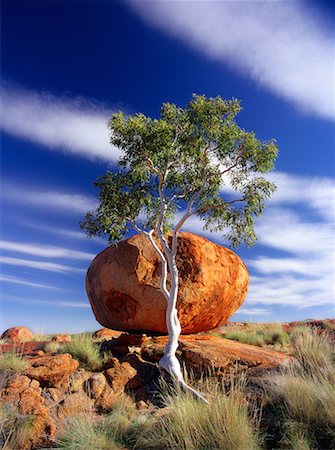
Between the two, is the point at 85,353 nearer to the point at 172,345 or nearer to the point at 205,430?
the point at 172,345

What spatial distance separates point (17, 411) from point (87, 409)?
181cm

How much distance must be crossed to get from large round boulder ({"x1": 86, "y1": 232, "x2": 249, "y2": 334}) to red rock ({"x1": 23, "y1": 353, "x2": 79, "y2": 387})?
3.82 metres

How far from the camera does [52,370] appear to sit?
12039mm

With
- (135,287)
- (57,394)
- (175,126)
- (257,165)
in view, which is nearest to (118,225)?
(135,287)

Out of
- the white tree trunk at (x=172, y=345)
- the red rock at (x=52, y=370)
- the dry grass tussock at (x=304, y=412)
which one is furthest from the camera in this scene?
the white tree trunk at (x=172, y=345)

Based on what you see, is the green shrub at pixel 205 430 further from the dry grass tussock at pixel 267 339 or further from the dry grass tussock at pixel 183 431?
the dry grass tussock at pixel 267 339

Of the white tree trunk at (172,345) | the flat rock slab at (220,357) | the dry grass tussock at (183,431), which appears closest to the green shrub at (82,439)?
the dry grass tussock at (183,431)

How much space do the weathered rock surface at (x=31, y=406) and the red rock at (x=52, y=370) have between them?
369 mm

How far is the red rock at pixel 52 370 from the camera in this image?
465 inches

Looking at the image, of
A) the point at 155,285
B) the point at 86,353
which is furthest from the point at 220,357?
the point at 86,353

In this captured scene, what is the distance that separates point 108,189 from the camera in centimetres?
1616

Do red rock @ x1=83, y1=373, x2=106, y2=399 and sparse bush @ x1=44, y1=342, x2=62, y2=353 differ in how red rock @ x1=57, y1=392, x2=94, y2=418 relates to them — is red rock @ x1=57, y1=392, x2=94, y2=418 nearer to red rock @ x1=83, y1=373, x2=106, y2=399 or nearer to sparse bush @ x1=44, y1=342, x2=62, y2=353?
red rock @ x1=83, y1=373, x2=106, y2=399

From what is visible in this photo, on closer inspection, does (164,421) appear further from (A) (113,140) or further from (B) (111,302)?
(A) (113,140)

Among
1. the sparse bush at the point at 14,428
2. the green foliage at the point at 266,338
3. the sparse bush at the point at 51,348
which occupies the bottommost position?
the sparse bush at the point at 14,428
